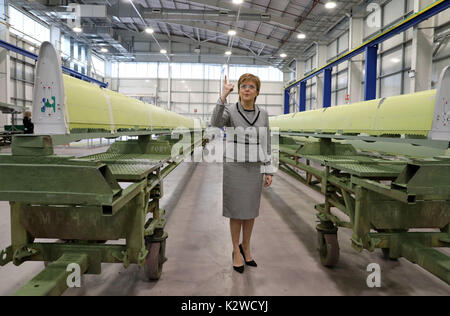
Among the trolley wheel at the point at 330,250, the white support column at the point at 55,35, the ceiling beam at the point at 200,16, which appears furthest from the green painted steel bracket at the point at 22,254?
the white support column at the point at 55,35

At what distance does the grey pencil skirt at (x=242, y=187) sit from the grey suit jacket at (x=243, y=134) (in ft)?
0.22

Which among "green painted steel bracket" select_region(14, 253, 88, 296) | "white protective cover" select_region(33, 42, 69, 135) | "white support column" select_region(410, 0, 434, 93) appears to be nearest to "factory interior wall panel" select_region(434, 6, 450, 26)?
"white support column" select_region(410, 0, 434, 93)

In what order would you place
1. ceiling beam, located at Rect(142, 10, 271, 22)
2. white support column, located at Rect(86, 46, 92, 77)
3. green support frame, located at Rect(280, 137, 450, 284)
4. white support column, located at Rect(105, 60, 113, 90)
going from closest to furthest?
green support frame, located at Rect(280, 137, 450, 284) < ceiling beam, located at Rect(142, 10, 271, 22) < white support column, located at Rect(86, 46, 92, 77) < white support column, located at Rect(105, 60, 113, 90)

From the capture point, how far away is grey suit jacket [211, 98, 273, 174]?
225 cm

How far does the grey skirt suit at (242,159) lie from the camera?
2.25 metres

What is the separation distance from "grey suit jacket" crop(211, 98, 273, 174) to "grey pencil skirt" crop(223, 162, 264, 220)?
0.07 metres

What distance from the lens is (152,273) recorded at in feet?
6.86

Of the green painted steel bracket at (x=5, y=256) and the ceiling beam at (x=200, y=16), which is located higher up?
the ceiling beam at (x=200, y=16)

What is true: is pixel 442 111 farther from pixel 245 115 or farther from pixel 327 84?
pixel 327 84

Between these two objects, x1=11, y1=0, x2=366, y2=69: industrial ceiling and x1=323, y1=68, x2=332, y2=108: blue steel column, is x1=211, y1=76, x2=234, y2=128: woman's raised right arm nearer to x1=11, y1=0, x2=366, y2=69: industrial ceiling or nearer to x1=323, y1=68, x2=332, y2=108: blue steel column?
x1=323, y1=68, x2=332, y2=108: blue steel column

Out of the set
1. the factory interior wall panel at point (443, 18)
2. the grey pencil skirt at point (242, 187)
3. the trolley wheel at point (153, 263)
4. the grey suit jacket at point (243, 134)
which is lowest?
the trolley wheel at point (153, 263)

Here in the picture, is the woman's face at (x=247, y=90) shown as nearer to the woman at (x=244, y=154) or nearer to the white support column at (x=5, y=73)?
the woman at (x=244, y=154)

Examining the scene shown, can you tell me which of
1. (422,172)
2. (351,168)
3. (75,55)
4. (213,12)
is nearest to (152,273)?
(351,168)
